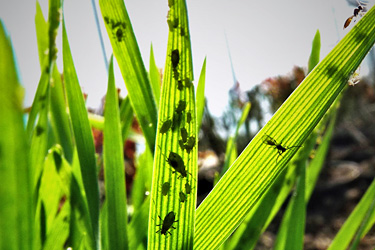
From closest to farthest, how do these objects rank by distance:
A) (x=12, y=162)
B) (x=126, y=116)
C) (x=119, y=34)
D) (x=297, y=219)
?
(x=12, y=162), (x=119, y=34), (x=297, y=219), (x=126, y=116)

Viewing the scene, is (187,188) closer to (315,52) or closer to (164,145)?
(164,145)

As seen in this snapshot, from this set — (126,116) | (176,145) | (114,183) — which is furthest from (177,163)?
(126,116)

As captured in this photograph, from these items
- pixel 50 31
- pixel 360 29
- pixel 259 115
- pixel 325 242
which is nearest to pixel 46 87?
pixel 50 31

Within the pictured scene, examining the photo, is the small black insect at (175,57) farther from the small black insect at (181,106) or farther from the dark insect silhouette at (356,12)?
the dark insect silhouette at (356,12)

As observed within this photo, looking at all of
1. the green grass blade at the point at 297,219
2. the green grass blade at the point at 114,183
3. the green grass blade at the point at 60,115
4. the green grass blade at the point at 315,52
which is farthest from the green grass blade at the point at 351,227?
the green grass blade at the point at 60,115

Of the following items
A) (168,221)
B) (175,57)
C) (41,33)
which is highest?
(41,33)

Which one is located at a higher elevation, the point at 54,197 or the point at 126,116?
the point at 126,116
